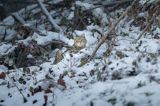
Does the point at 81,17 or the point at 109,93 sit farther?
the point at 81,17

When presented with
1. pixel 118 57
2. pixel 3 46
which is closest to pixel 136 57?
pixel 118 57

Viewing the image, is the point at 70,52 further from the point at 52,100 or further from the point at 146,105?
the point at 146,105

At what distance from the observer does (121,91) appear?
4.25m

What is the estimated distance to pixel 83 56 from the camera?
20.2 ft

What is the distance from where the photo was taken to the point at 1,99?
522 centimetres

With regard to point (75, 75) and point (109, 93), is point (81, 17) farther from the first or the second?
point (109, 93)

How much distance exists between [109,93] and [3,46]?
10.9 ft

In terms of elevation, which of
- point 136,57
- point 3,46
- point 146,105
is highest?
point 3,46

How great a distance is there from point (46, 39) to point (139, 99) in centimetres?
321

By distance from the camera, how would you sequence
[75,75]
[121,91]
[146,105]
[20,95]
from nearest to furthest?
1. [146,105]
2. [121,91]
3. [20,95]
4. [75,75]

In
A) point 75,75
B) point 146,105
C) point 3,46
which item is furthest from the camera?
point 3,46

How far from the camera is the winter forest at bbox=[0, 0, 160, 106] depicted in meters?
4.42

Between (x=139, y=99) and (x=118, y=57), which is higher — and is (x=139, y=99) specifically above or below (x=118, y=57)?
below

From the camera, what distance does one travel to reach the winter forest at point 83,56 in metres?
4.42
